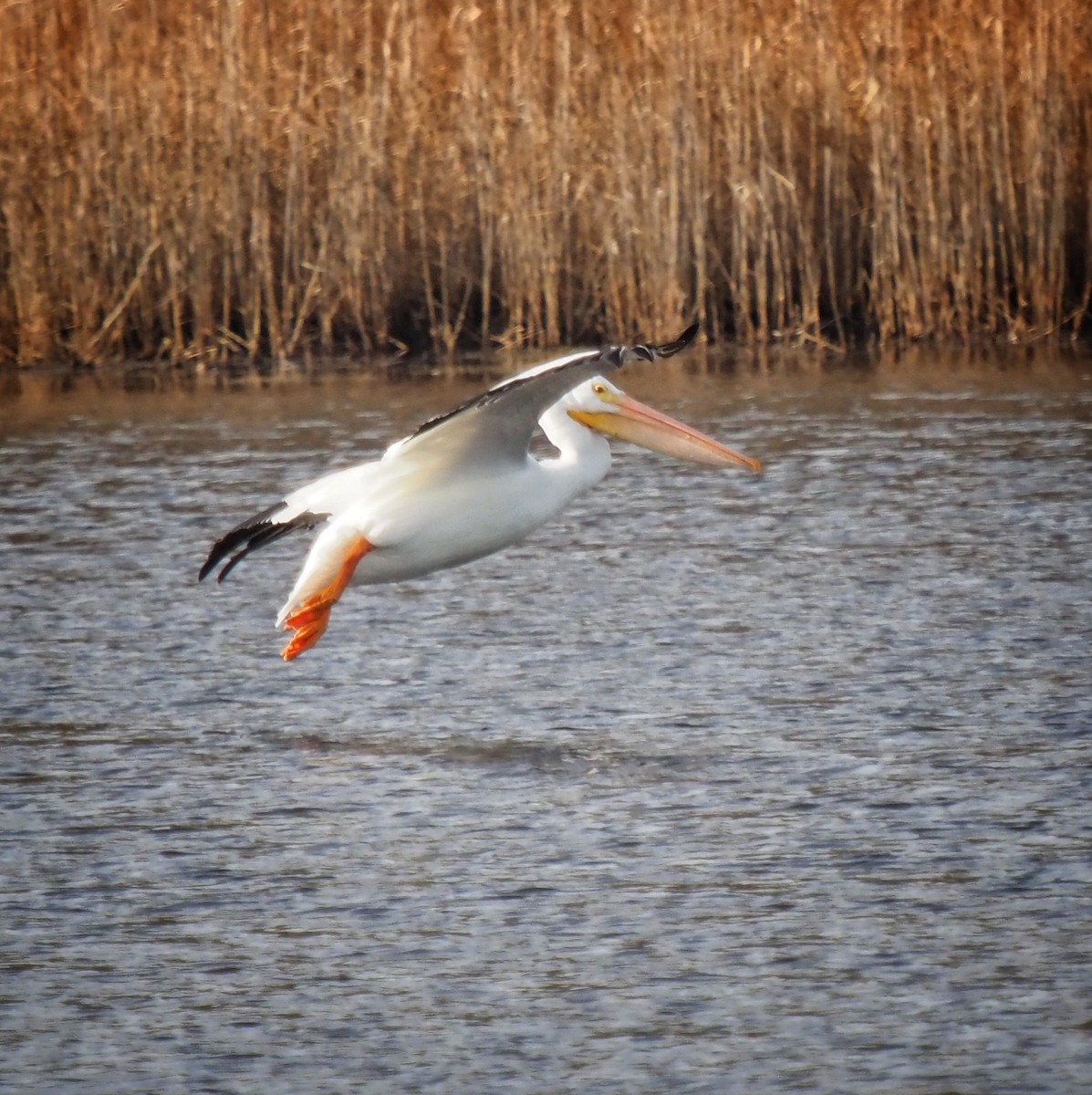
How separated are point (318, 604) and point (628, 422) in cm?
99

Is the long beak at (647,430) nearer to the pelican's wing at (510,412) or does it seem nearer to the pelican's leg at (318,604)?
the pelican's wing at (510,412)

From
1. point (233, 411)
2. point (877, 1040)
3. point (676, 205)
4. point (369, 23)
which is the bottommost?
point (877, 1040)

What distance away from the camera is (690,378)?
11.0m

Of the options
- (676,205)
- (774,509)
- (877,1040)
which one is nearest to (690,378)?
(676,205)

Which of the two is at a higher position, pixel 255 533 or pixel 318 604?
pixel 255 533

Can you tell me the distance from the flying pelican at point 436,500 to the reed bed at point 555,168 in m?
5.47

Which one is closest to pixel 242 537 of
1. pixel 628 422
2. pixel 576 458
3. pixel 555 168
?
pixel 576 458

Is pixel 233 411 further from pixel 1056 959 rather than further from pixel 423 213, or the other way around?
pixel 1056 959

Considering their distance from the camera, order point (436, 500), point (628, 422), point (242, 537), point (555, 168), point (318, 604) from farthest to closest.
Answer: point (555, 168)
point (628, 422)
point (436, 500)
point (242, 537)
point (318, 604)

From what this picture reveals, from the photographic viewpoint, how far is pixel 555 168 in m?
10.7

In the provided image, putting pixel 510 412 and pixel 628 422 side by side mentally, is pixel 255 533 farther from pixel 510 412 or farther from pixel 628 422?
pixel 628 422

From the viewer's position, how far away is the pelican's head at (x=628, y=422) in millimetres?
5438

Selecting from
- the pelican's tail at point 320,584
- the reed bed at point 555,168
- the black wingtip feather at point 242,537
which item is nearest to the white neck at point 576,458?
the pelican's tail at point 320,584

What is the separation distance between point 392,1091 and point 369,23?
828 centimetres
